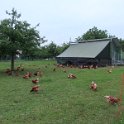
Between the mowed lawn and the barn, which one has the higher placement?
the barn

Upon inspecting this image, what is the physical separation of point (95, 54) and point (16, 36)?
15055 mm

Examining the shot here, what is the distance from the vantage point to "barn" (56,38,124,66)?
36.2 meters

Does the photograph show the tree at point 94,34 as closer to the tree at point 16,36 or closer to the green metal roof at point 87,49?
the green metal roof at point 87,49

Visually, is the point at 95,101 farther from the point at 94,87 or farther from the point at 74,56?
the point at 74,56

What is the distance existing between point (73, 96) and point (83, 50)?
93.5 feet

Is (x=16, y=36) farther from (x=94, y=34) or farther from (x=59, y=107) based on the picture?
(x=94, y=34)

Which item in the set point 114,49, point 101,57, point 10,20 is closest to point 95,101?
point 10,20

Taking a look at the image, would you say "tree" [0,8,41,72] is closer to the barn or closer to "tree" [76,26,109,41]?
the barn

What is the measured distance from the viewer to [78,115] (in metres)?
8.70

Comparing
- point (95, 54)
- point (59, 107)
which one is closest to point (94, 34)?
point (95, 54)

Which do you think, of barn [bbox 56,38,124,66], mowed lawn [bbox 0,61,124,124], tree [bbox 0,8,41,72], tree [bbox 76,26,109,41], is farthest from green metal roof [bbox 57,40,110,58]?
mowed lawn [bbox 0,61,124,124]

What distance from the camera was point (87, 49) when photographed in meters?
39.3

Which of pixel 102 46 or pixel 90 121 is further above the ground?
pixel 102 46

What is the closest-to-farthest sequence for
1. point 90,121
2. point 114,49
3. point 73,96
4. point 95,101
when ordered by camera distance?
point 90,121, point 95,101, point 73,96, point 114,49
